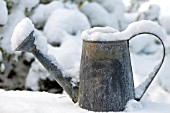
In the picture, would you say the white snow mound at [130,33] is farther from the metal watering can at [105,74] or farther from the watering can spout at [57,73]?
the watering can spout at [57,73]

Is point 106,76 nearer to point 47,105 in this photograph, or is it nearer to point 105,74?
point 105,74

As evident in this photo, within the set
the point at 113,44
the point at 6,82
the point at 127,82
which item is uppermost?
the point at 113,44

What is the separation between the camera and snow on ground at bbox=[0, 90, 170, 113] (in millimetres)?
1093

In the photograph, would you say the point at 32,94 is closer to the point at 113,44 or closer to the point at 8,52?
the point at 113,44

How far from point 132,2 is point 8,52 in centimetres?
227

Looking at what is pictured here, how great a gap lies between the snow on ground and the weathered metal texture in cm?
4

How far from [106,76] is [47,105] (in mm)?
195

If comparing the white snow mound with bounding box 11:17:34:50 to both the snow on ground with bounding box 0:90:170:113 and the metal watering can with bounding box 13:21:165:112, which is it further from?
the snow on ground with bounding box 0:90:170:113

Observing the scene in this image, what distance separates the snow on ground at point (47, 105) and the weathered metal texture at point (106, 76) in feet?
0.11

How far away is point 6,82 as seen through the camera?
296 cm

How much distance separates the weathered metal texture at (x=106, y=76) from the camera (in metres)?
1.09

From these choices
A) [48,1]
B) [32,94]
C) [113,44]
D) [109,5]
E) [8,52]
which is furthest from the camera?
[109,5]

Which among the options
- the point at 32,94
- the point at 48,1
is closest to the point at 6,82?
the point at 48,1

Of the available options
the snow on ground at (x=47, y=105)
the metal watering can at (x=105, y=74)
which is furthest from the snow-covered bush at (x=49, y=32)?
the metal watering can at (x=105, y=74)
